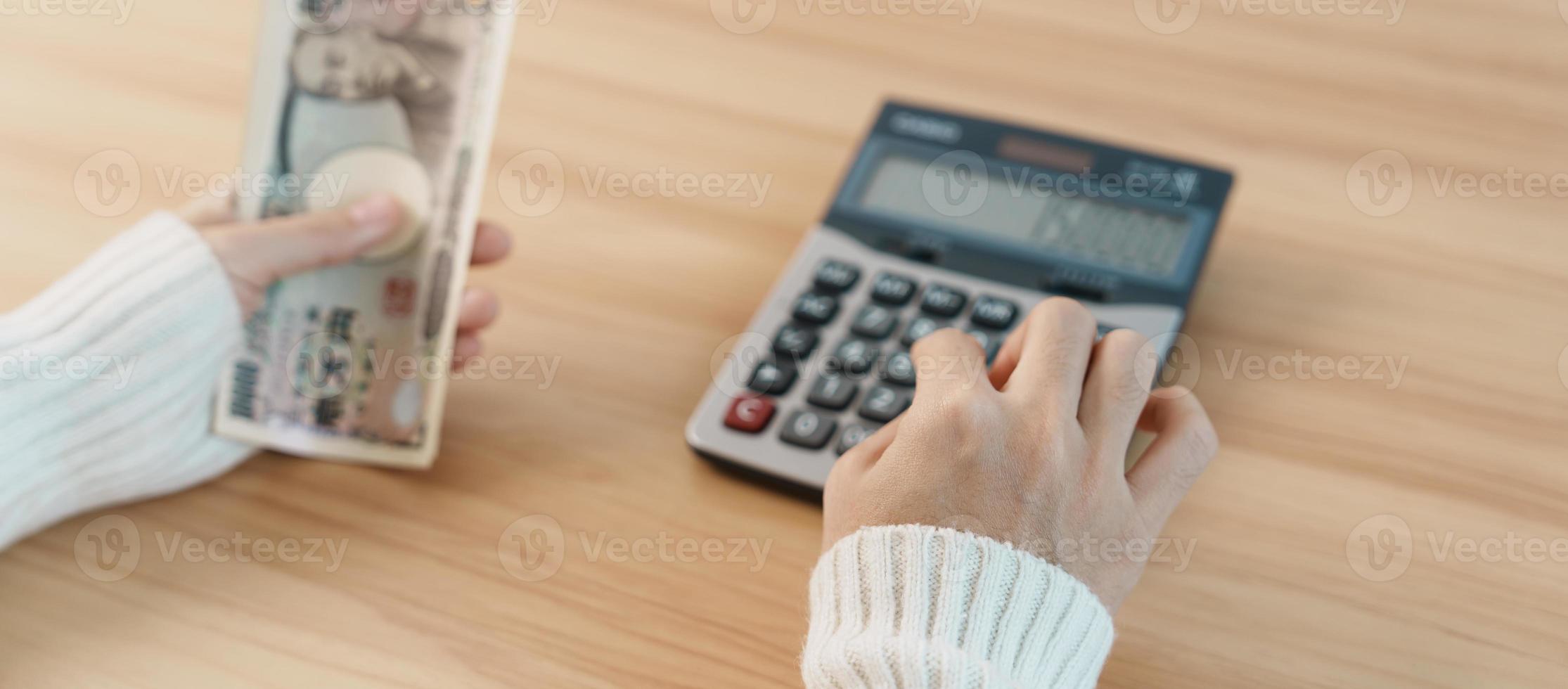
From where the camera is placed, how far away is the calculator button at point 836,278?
52cm

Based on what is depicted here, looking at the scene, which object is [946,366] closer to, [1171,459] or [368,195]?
[1171,459]

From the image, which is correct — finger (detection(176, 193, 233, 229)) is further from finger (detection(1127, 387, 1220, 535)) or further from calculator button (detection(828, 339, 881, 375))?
finger (detection(1127, 387, 1220, 535))

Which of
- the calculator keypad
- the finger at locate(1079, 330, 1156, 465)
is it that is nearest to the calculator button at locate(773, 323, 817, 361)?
the calculator keypad

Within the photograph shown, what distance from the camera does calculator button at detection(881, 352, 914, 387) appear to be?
1.57 ft

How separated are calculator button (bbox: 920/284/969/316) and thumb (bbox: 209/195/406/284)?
204mm

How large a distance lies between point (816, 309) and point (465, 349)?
5.4 inches

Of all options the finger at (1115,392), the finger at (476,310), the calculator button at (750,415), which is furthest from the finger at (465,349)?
the finger at (1115,392)

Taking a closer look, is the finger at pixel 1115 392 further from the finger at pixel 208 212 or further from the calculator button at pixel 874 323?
the finger at pixel 208 212

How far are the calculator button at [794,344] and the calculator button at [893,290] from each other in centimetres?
3

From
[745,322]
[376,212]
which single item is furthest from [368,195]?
[745,322]

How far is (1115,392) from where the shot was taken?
1.37 ft

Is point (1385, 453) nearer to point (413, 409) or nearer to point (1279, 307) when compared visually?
point (1279, 307)

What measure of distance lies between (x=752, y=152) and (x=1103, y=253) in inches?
7.3

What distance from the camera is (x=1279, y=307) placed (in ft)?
1.80
